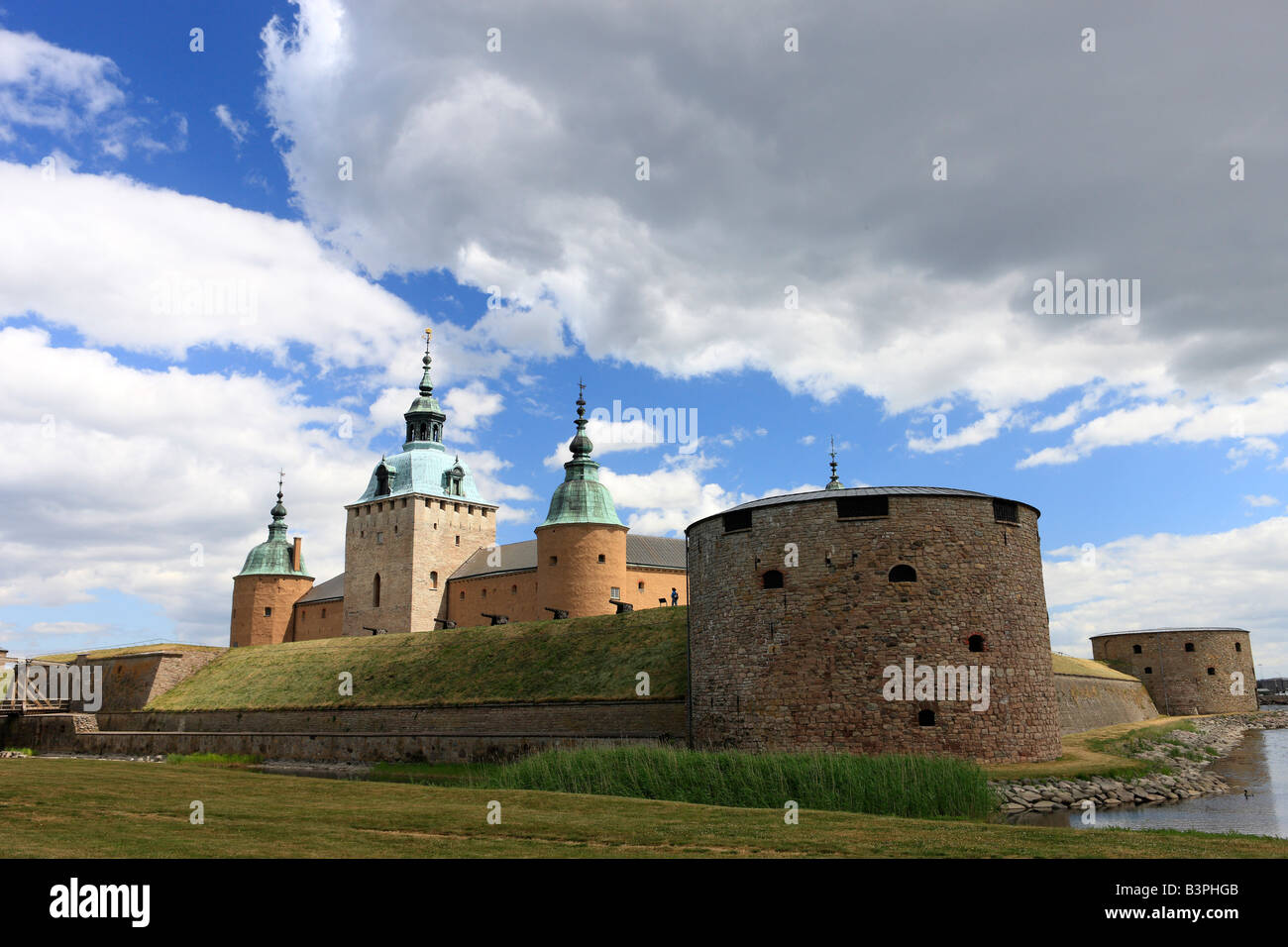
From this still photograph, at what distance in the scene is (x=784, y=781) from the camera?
18.4 meters

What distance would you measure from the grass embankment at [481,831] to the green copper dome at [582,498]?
28.6 meters

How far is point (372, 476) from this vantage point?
63.1 meters

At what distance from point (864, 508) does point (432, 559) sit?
129ft

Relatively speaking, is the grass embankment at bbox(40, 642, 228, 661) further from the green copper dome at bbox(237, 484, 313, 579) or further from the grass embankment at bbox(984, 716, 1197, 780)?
the grass embankment at bbox(984, 716, 1197, 780)

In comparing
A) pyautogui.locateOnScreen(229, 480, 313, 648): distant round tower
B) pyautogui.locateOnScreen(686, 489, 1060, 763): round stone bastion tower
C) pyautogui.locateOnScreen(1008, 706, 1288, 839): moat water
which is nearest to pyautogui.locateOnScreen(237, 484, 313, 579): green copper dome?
pyautogui.locateOnScreen(229, 480, 313, 648): distant round tower

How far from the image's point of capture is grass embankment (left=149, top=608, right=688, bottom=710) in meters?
32.2

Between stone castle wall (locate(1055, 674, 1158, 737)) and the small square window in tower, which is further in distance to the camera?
stone castle wall (locate(1055, 674, 1158, 737))

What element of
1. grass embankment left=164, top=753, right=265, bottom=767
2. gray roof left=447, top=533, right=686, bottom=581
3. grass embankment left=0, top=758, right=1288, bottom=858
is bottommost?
grass embankment left=164, top=753, right=265, bottom=767

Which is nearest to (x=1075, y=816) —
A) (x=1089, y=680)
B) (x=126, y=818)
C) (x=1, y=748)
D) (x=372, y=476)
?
(x=126, y=818)

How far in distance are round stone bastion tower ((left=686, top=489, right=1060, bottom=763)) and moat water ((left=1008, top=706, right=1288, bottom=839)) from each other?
10.8ft

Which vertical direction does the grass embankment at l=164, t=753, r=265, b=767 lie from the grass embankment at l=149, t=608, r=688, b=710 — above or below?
below

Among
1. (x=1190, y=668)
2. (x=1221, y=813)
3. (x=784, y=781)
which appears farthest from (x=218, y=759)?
(x=1190, y=668)

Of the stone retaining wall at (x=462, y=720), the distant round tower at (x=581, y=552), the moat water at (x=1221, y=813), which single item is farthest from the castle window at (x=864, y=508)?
the distant round tower at (x=581, y=552)
